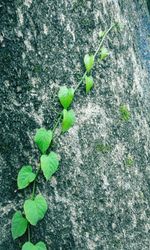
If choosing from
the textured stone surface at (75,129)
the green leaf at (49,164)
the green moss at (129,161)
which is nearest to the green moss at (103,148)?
the textured stone surface at (75,129)

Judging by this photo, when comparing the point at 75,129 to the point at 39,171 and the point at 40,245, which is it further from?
the point at 40,245

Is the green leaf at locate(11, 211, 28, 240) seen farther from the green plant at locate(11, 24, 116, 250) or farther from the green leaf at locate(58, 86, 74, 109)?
the green leaf at locate(58, 86, 74, 109)

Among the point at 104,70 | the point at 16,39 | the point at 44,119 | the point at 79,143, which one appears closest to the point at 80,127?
the point at 79,143

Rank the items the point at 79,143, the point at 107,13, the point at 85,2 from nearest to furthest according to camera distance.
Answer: the point at 79,143, the point at 85,2, the point at 107,13

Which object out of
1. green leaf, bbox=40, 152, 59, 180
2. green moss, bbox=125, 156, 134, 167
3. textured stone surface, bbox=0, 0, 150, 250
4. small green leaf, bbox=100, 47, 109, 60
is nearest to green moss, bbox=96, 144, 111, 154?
textured stone surface, bbox=0, 0, 150, 250

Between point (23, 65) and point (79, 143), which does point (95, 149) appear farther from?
point (23, 65)
